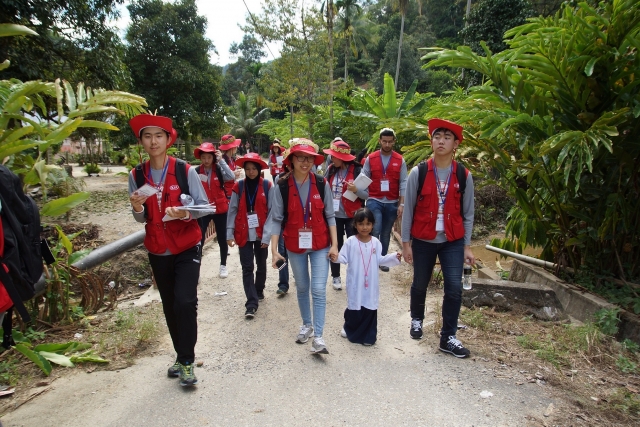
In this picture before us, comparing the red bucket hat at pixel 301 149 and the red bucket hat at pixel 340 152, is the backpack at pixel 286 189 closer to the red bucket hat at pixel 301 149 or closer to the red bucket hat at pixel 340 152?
the red bucket hat at pixel 301 149

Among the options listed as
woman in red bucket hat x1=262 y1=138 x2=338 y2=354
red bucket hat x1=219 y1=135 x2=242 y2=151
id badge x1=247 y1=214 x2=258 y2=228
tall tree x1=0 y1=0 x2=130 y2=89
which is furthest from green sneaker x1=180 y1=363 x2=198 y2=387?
tall tree x1=0 y1=0 x2=130 y2=89

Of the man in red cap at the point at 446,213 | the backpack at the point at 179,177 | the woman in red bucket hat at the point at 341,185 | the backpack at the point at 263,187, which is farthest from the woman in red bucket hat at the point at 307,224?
the woman in red bucket hat at the point at 341,185

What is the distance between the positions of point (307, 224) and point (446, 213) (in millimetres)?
1238

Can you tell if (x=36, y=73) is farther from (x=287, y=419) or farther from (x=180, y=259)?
(x=287, y=419)

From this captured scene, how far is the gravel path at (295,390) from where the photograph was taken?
3.25m

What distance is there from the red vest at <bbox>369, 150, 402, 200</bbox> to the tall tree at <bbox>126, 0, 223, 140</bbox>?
17216mm

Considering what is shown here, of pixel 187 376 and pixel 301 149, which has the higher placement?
pixel 301 149

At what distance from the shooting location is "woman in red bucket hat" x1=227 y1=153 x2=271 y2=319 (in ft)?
18.1

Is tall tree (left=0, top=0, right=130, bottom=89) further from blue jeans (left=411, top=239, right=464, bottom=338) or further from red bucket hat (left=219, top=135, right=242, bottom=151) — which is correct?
blue jeans (left=411, top=239, right=464, bottom=338)

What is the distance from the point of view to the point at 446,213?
4156 millimetres

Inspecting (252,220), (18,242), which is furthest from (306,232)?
(18,242)

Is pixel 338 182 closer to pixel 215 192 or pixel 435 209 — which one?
pixel 215 192

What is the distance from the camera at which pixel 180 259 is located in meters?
3.74

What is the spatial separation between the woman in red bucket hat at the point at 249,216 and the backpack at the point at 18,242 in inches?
110
